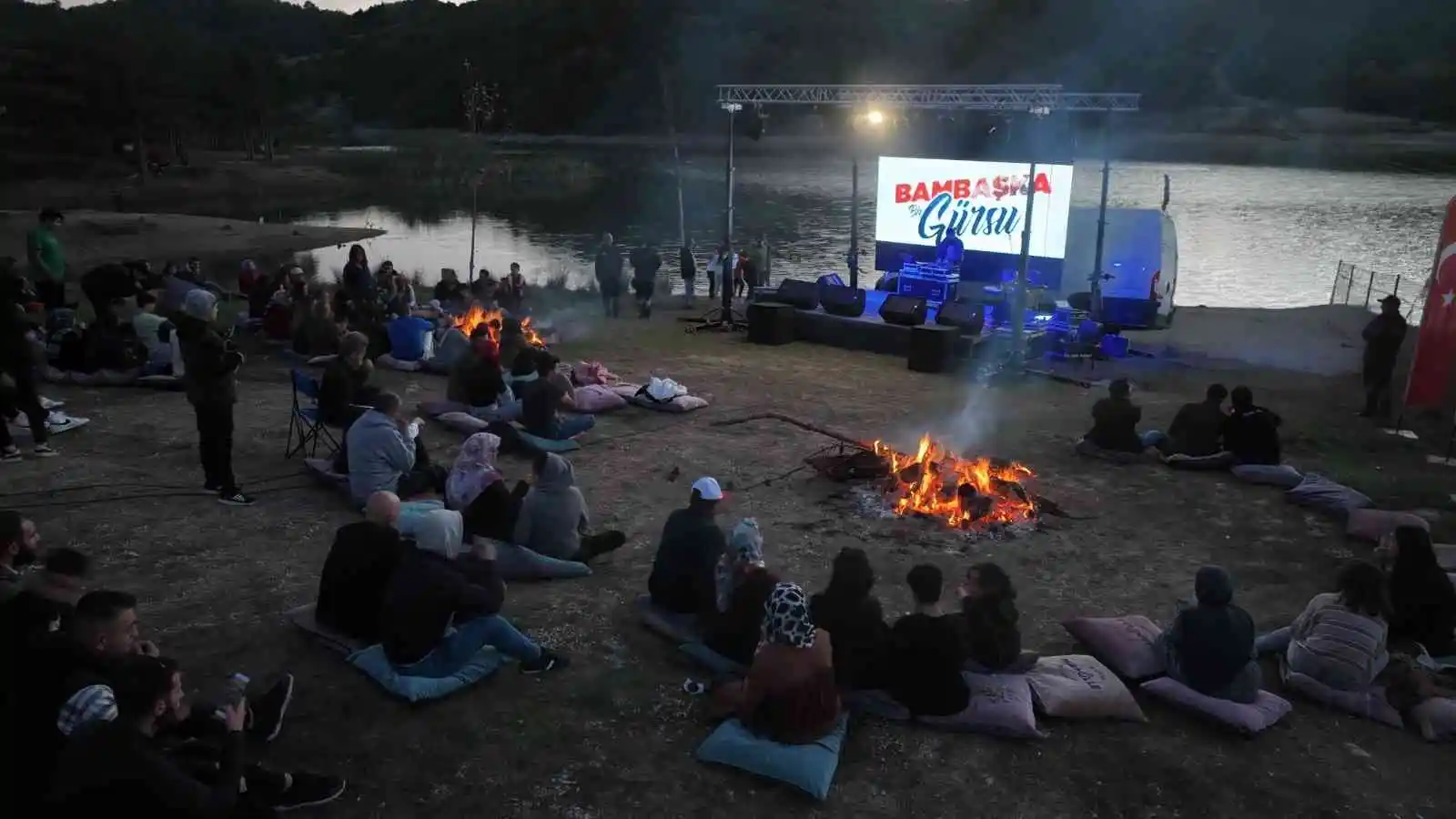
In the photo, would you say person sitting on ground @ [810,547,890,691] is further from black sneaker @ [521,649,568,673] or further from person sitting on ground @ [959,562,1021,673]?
black sneaker @ [521,649,568,673]

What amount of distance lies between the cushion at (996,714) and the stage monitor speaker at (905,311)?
38.2 feet

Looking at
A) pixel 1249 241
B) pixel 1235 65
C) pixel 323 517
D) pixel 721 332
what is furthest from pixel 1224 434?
pixel 1235 65

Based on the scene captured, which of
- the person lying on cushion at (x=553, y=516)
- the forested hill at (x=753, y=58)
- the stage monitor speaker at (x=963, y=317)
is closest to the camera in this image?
the person lying on cushion at (x=553, y=516)

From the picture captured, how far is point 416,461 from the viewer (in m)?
8.58

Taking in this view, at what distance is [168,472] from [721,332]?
1085 centimetres

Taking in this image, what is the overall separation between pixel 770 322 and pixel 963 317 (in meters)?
3.32

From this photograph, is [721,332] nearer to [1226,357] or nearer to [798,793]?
[1226,357]

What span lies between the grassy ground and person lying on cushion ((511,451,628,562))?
1.00ft

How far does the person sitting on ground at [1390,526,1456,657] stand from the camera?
6195mm

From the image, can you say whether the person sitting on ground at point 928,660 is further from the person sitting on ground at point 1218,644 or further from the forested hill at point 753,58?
the forested hill at point 753,58

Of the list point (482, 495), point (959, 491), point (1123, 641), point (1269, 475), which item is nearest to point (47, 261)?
point (482, 495)

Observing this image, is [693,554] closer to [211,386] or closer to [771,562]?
[771,562]

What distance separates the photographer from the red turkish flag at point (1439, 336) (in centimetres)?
1239

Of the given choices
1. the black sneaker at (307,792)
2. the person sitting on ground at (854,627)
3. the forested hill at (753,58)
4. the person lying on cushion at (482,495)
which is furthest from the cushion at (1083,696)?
the forested hill at (753,58)
